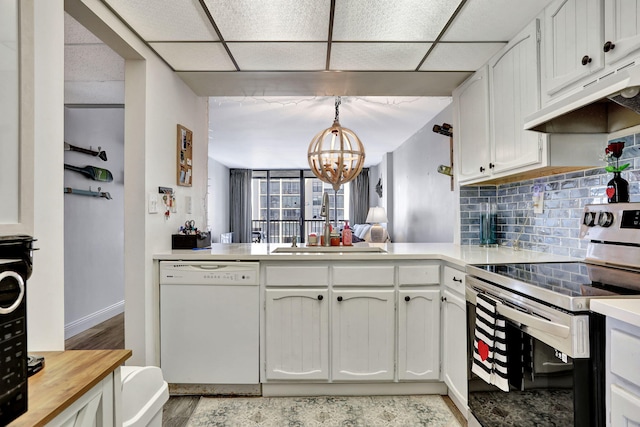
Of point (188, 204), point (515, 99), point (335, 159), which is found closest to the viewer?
point (515, 99)

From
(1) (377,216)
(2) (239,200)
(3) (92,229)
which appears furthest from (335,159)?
(2) (239,200)

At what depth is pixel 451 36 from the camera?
1.98m

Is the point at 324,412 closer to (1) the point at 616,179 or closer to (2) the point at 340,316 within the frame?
(2) the point at 340,316

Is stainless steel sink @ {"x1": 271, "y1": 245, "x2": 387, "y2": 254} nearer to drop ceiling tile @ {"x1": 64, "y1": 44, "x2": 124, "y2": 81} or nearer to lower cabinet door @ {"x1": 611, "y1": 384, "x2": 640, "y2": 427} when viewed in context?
lower cabinet door @ {"x1": 611, "y1": 384, "x2": 640, "y2": 427}

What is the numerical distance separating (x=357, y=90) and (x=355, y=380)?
2095 mm

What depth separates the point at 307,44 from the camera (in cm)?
206

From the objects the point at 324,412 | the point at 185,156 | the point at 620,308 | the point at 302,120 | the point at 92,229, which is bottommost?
the point at 324,412

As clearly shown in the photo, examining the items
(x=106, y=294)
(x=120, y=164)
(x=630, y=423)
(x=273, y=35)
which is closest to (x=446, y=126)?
(x=273, y=35)

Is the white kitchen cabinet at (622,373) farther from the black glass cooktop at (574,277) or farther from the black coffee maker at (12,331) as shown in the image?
the black coffee maker at (12,331)

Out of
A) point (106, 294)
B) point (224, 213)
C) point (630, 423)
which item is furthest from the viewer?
point (224, 213)

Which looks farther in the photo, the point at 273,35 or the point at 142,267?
the point at 142,267

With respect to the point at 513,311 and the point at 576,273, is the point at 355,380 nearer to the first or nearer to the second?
the point at 513,311

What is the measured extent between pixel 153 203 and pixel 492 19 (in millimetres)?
2187

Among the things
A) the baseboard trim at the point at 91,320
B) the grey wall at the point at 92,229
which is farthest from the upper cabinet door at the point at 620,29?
the baseboard trim at the point at 91,320
